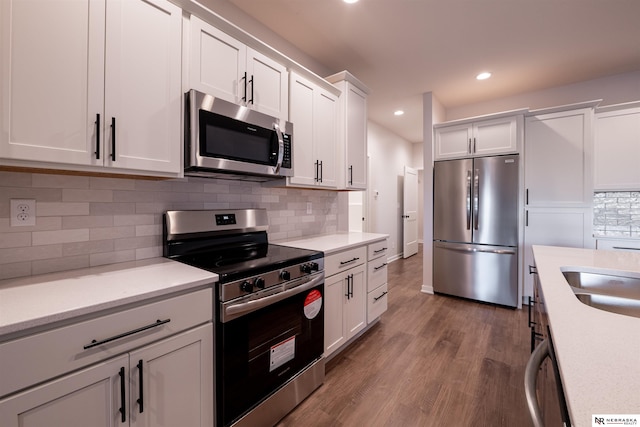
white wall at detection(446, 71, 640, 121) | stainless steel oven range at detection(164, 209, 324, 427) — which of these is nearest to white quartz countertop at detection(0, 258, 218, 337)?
stainless steel oven range at detection(164, 209, 324, 427)

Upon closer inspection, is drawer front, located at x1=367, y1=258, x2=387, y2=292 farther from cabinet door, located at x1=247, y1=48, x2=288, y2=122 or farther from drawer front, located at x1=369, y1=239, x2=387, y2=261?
cabinet door, located at x1=247, y1=48, x2=288, y2=122

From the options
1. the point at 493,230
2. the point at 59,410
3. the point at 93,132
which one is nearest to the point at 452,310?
the point at 493,230

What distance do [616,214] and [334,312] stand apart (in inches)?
140

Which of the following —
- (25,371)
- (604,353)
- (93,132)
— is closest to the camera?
(604,353)

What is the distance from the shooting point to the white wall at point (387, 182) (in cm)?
514

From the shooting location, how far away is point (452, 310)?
3244mm

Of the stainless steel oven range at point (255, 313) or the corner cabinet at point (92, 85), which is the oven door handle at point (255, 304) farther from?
the corner cabinet at point (92, 85)

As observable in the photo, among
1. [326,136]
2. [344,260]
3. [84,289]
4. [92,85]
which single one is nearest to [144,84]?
[92,85]

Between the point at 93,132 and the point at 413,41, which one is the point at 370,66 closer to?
the point at 413,41

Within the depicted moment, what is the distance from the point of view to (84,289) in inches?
42.2

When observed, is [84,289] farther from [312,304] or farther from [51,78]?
[312,304]

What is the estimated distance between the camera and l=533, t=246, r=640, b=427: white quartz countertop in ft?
1.50

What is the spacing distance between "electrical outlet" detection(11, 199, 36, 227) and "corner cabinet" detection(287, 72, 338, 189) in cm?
142

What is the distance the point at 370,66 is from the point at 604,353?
A: 10.3ft
